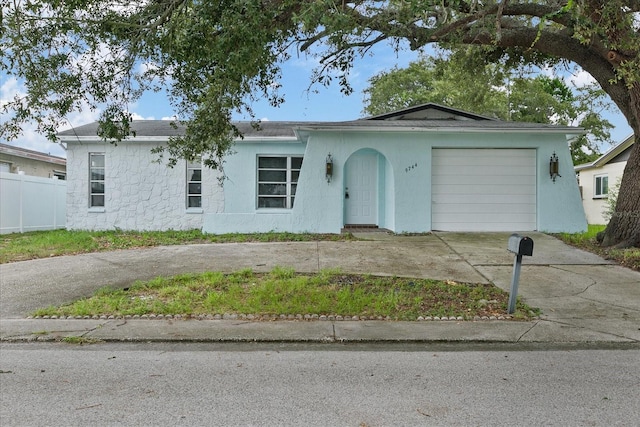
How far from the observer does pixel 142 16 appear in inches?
262

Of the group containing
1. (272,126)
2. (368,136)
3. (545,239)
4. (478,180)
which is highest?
(272,126)

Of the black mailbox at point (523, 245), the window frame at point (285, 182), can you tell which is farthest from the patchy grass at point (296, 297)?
the window frame at point (285, 182)

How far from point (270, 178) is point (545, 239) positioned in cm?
798

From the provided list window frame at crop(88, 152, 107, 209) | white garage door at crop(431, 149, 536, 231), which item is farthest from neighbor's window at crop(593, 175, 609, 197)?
window frame at crop(88, 152, 107, 209)

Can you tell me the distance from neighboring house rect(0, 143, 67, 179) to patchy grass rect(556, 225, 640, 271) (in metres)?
18.9

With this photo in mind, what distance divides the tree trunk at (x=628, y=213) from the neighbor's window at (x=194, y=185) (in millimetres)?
11485

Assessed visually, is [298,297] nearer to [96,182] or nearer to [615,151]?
[96,182]

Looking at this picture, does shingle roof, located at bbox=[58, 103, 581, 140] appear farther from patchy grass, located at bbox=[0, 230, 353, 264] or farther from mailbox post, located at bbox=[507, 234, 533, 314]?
mailbox post, located at bbox=[507, 234, 533, 314]

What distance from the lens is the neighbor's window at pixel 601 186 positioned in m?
19.8

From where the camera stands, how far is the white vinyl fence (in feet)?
45.5

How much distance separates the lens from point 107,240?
38.3ft

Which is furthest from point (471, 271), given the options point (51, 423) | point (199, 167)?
point (199, 167)

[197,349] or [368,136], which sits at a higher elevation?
[368,136]

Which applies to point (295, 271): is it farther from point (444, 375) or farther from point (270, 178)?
point (270, 178)
